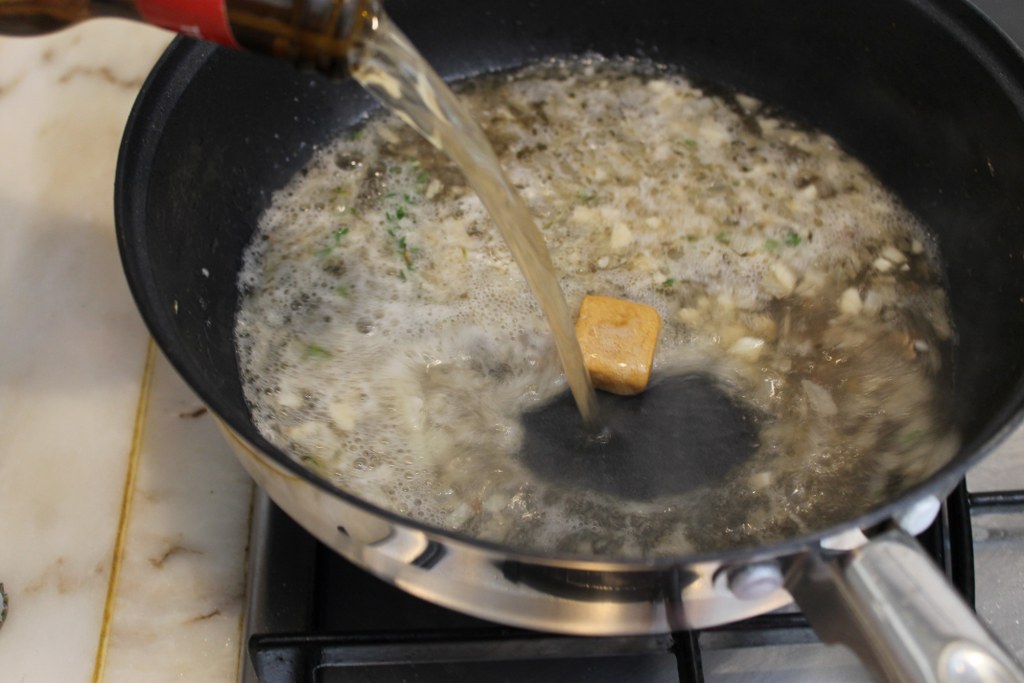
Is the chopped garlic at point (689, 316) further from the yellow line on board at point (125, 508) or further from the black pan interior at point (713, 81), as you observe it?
→ the yellow line on board at point (125, 508)

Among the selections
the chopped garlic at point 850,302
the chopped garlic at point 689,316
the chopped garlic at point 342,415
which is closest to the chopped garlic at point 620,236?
the chopped garlic at point 689,316

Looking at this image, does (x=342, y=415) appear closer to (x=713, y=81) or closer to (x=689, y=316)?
(x=689, y=316)

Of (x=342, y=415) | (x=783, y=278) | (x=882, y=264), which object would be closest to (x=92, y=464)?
(x=342, y=415)

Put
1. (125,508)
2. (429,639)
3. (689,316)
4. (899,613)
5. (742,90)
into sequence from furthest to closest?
1. (742,90)
2. (689,316)
3. (125,508)
4. (429,639)
5. (899,613)

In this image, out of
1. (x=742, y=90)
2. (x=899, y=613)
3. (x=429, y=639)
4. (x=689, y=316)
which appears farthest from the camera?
(x=742, y=90)

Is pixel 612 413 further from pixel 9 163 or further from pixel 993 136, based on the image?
pixel 9 163

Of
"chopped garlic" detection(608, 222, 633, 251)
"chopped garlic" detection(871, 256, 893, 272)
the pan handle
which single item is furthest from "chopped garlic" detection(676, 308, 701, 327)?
the pan handle

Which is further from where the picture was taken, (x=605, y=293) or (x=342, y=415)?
(x=605, y=293)

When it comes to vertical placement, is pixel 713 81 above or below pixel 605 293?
above
